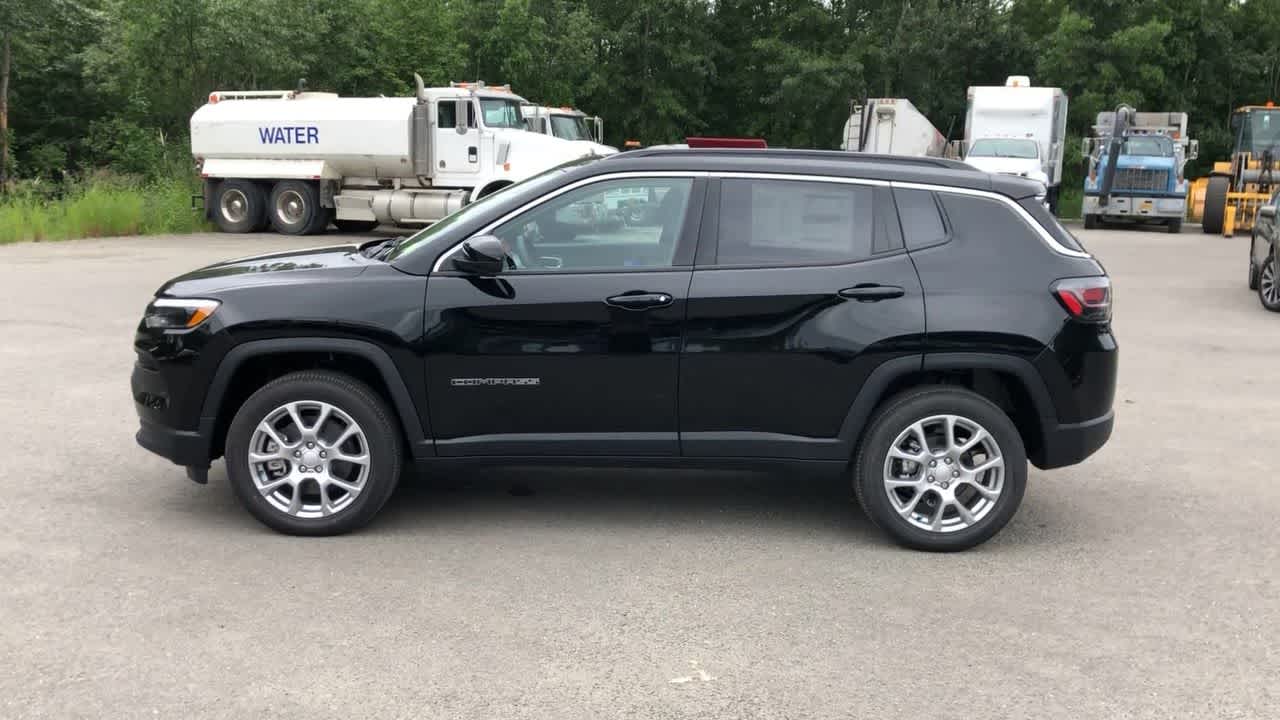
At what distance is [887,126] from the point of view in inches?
1458

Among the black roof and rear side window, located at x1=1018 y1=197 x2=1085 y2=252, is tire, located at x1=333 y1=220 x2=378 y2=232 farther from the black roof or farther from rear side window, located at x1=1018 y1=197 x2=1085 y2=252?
rear side window, located at x1=1018 y1=197 x2=1085 y2=252

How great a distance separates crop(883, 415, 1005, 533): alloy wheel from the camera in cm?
539

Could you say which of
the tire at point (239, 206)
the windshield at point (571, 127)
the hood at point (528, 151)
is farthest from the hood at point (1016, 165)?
the tire at point (239, 206)

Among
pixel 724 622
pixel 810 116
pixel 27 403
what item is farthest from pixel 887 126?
A: pixel 724 622

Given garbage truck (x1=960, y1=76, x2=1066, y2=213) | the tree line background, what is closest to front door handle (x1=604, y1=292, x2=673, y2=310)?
garbage truck (x1=960, y1=76, x2=1066, y2=213)

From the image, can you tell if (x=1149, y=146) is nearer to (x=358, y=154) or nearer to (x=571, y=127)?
(x=571, y=127)

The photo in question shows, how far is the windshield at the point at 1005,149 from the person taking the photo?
103 ft

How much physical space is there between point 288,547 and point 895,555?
259 centimetres

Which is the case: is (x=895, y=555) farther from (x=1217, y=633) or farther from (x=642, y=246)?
(x=642, y=246)

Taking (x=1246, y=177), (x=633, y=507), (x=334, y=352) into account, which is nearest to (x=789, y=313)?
(x=633, y=507)

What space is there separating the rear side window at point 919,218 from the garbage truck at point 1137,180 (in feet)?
88.8

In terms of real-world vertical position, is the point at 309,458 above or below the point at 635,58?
below

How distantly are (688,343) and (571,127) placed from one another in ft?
72.9

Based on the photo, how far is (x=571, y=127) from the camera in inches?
1063
